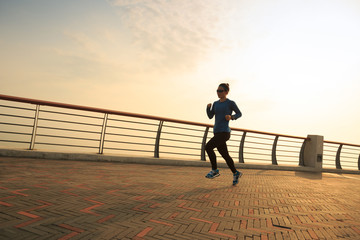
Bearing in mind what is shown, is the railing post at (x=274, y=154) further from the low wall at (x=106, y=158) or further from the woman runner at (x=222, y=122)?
the woman runner at (x=222, y=122)

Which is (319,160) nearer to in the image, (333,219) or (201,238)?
(333,219)

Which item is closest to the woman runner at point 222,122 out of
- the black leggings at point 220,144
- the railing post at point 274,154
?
the black leggings at point 220,144

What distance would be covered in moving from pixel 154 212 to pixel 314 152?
9.92 meters

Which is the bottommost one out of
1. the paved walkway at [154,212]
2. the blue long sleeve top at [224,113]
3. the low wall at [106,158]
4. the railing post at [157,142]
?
the paved walkway at [154,212]

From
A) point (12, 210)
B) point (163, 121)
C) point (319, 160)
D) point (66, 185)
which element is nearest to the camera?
point (12, 210)

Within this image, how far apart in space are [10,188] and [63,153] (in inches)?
148

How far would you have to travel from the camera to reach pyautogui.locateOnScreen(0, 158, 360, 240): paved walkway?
222 centimetres

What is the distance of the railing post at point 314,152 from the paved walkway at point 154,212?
266 inches

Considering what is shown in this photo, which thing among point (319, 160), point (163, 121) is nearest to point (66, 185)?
point (163, 121)

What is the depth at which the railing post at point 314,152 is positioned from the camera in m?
10.8

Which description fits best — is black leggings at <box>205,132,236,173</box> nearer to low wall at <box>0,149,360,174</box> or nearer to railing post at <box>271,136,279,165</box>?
low wall at <box>0,149,360,174</box>

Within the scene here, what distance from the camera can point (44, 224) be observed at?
2213 millimetres

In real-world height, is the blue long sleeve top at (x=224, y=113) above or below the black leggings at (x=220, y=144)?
above

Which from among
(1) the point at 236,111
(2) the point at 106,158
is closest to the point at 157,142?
(2) the point at 106,158
